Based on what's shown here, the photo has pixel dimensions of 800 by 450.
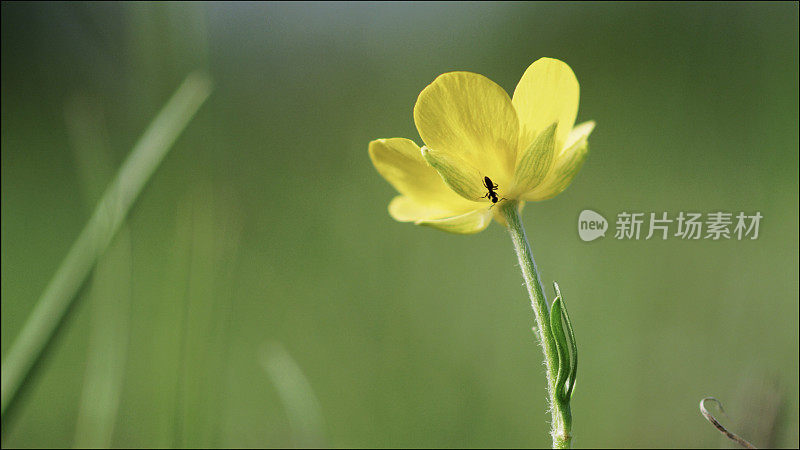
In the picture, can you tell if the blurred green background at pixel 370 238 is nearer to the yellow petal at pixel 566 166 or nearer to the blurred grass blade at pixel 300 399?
the blurred grass blade at pixel 300 399

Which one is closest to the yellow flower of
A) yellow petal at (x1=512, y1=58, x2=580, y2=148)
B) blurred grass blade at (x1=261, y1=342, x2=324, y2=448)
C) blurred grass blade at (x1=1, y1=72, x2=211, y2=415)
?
yellow petal at (x1=512, y1=58, x2=580, y2=148)

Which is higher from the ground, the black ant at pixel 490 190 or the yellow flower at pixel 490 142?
the yellow flower at pixel 490 142

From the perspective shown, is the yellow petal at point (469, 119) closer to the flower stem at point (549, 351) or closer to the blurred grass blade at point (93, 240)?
the flower stem at point (549, 351)

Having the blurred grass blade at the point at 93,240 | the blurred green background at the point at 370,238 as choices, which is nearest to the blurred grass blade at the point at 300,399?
the blurred green background at the point at 370,238

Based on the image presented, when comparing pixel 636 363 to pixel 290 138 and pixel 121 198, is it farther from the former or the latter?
pixel 290 138

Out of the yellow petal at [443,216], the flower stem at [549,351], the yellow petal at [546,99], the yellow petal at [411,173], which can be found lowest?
the flower stem at [549,351]

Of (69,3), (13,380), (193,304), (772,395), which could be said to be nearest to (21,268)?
(69,3)

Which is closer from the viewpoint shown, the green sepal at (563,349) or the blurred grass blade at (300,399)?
the green sepal at (563,349)
